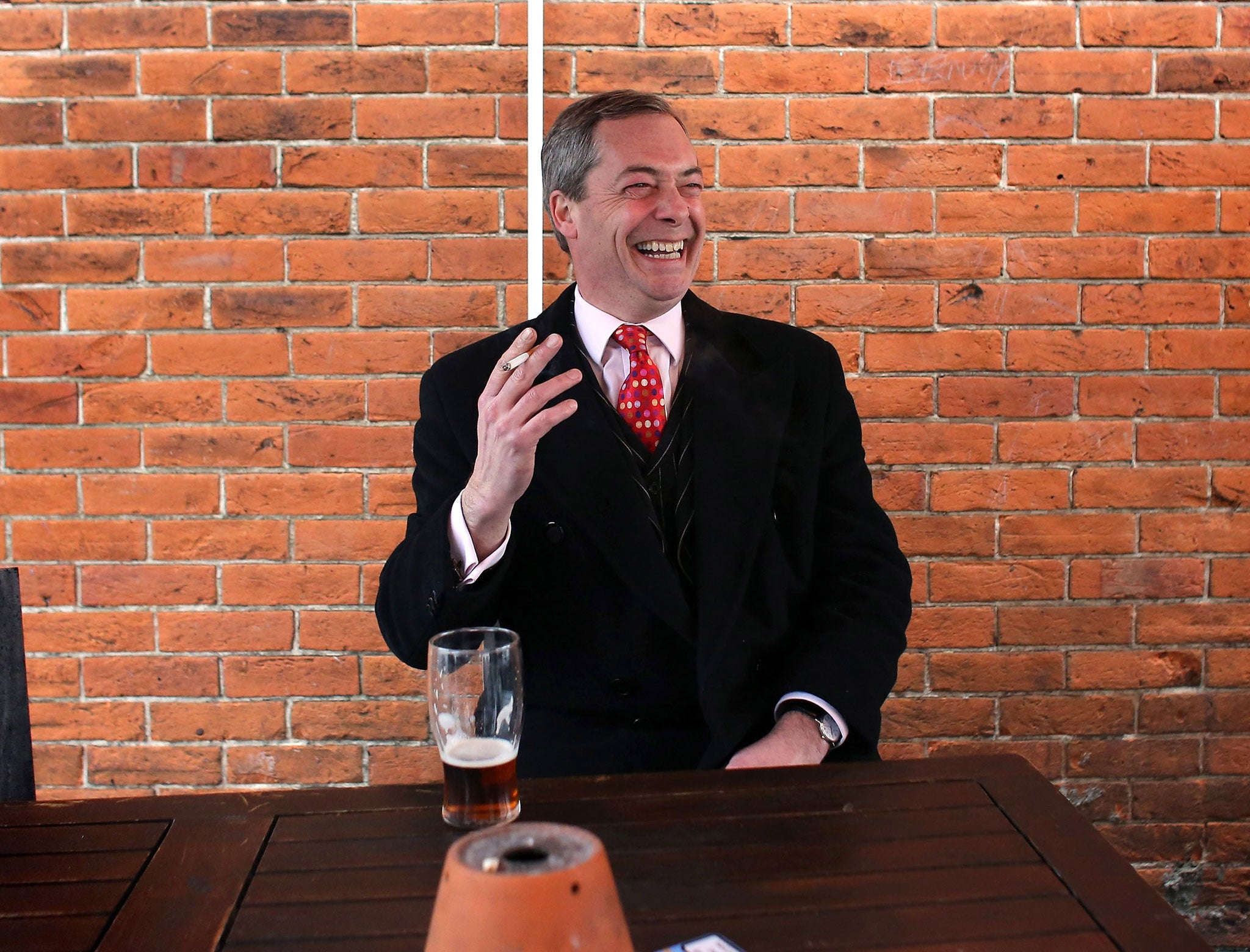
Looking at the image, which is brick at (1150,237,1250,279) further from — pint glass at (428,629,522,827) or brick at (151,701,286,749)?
brick at (151,701,286,749)

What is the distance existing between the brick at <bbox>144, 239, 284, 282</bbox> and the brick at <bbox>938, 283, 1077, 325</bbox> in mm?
1383

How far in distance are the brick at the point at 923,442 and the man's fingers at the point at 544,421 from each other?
110 cm

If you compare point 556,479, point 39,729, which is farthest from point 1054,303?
point 39,729

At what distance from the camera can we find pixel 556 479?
5.68ft

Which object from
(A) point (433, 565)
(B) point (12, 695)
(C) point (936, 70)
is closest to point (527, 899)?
(A) point (433, 565)

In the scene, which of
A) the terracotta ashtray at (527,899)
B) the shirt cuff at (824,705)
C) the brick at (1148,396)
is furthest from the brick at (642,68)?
the terracotta ashtray at (527,899)

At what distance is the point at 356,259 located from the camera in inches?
88.0

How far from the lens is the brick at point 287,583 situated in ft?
7.51

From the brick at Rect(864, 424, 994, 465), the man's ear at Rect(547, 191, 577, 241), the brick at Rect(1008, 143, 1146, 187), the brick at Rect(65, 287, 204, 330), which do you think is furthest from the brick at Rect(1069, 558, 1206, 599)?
the brick at Rect(65, 287, 204, 330)

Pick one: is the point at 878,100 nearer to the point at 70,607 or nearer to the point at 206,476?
the point at 206,476

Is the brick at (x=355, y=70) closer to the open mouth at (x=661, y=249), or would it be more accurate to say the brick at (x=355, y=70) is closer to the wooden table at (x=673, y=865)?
the open mouth at (x=661, y=249)

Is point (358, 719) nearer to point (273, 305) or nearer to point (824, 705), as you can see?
point (273, 305)

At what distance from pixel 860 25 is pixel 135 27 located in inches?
57.0

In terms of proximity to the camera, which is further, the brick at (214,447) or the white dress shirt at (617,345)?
the brick at (214,447)
